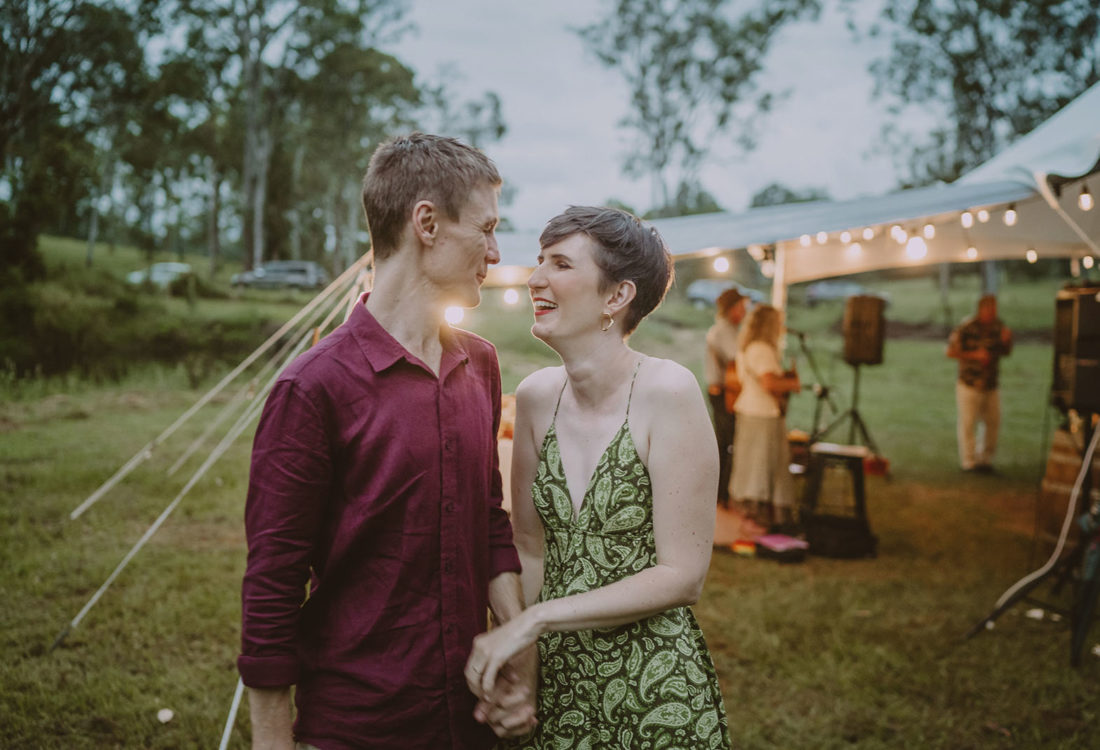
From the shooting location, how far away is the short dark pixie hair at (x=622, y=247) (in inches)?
59.2

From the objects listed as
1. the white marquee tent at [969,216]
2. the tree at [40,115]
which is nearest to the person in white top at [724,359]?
the white marquee tent at [969,216]

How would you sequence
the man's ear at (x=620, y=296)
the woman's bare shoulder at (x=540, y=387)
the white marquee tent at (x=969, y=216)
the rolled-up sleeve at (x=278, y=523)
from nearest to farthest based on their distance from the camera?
the rolled-up sleeve at (x=278, y=523) → the man's ear at (x=620, y=296) → the woman's bare shoulder at (x=540, y=387) → the white marquee tent at (x=969, y=216)

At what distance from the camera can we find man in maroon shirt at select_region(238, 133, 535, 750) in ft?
3.90

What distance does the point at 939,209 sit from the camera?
14.4 feet

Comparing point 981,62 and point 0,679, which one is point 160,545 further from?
point 981,62

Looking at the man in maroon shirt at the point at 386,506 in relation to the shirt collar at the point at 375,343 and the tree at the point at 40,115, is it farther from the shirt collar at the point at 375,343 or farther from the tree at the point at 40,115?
the tree at the point at 40,115

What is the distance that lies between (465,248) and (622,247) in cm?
34

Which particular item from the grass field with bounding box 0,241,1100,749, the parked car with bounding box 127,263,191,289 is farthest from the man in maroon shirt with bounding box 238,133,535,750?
the parked car with bounding box 127,263,191,289

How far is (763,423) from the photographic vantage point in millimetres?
6102

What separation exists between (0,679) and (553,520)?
343 cm

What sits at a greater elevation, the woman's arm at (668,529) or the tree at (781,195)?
the tree at (781,195)

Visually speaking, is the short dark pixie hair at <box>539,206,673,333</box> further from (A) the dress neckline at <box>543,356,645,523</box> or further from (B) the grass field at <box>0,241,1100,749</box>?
(B) the grass field at <box>0,241,1100,749</box>

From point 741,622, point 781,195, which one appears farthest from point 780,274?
point 781,195

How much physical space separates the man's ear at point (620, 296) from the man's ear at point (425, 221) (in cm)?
39
